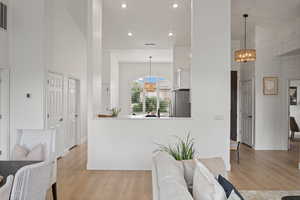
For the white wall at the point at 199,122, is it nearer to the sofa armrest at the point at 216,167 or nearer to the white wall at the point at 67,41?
the white wall at the point at 67,41

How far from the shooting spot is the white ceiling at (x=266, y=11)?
5.24 m

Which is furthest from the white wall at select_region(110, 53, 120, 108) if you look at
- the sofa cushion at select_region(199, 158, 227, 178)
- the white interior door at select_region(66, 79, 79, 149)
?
the sofa cushion at select_region(199, 158, 227, 178)

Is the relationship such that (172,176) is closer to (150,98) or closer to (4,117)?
(4,117)

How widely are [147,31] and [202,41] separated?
2.85 metres

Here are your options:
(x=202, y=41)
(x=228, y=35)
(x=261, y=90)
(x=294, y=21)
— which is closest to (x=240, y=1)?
(x=228, y=35)

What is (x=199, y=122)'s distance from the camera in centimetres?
494

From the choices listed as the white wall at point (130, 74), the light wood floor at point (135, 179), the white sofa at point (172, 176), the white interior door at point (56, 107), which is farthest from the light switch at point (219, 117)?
the white wall at point (130, 74)

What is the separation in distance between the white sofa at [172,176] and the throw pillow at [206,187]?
0.09 meters

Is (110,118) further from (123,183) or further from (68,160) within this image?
(68,160)

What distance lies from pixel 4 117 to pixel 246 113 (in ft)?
21.2

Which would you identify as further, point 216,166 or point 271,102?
point 271,102

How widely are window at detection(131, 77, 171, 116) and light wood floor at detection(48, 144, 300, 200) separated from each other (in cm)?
699

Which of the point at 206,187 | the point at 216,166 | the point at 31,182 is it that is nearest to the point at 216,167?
the point at 216,166

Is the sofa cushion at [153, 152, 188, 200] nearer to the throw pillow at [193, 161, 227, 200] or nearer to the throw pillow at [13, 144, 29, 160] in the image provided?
the throw pillow at [193, 161, 227, 200]
